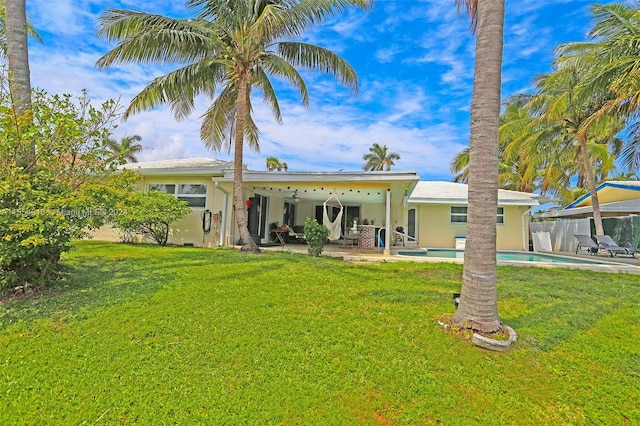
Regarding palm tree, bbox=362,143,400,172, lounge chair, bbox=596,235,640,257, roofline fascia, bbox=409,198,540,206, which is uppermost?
palm tree, bbox=362,143,400,172

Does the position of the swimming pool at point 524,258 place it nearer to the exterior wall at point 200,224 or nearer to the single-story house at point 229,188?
the single-story house at point 229,188

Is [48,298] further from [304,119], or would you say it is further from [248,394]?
[304,119]

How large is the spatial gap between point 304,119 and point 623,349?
46.1ft

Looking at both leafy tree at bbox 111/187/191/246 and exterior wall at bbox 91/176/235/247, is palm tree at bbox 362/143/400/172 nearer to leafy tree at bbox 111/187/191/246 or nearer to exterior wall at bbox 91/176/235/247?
exterior wall at bbox 91/176/235/247

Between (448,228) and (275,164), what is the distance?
2179 centimetres

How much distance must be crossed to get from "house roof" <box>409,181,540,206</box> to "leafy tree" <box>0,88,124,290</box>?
14102mm

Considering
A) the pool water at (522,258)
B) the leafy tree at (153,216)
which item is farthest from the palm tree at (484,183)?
the leafy tree at (153,216)

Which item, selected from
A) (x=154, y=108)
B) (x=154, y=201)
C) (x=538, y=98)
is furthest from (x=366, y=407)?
(x=538, y=98)

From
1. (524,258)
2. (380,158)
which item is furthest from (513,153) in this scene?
(380,158)

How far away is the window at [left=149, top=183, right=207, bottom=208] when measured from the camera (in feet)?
44.7

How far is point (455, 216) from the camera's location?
59.1 ft

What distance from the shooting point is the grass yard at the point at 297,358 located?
9.81 feet

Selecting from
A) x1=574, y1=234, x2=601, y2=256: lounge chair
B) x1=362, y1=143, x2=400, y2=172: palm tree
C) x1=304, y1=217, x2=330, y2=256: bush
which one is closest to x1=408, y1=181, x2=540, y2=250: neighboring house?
x1=574, y1=234, x2=601, y2=256: lounge chair

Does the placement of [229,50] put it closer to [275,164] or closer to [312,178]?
[312,178]
